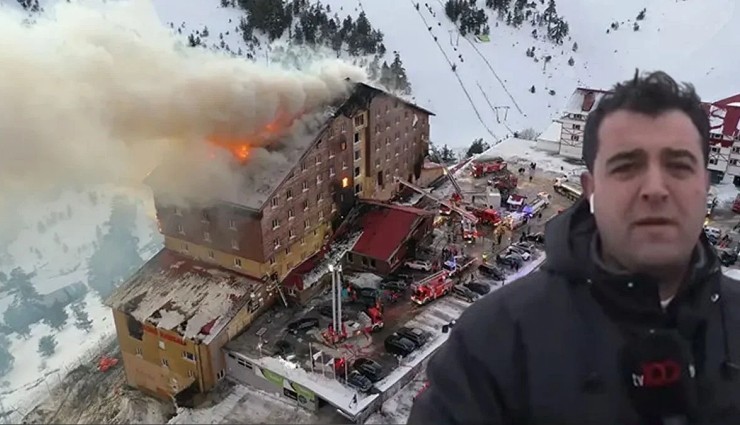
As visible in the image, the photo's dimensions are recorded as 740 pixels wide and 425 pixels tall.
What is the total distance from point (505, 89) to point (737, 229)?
89.9 ft

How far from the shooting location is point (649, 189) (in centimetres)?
189

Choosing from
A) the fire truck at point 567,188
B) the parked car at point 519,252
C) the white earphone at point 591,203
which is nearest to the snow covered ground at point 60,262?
the parked car at point 519,252

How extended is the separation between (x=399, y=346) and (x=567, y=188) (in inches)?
439

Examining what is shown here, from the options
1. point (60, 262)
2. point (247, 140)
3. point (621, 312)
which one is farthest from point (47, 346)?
point (621, 312)

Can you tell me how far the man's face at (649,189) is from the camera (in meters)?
1.90

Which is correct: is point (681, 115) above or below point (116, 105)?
above

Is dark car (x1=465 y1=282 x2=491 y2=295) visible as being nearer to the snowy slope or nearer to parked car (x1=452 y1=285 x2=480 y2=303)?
parked car (x1=452 y1=285 x2=480 y2=303)

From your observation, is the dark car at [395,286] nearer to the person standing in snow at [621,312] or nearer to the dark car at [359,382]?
the dark car at [359,382]

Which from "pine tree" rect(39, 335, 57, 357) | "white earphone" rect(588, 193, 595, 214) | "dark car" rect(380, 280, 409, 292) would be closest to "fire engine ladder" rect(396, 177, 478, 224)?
"dark car" rect(380, 280, 409, 292)

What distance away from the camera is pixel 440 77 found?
48.0 meters

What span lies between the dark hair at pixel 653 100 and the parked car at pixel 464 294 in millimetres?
15589

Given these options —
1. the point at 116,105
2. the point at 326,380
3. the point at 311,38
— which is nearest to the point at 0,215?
the point at 116,105

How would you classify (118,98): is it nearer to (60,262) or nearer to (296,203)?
(296,203)

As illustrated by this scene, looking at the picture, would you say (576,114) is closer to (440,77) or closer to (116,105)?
(116,105)
